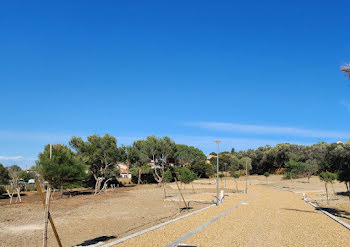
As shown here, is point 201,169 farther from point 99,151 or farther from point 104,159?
point 99,151

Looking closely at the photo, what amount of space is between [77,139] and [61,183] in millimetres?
39683

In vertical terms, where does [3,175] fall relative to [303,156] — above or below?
below

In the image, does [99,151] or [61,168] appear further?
[99,151]

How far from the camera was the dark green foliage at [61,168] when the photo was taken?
840cm

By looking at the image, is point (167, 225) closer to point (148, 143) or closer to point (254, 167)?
A: point (148, 143)

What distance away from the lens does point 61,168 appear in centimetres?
847

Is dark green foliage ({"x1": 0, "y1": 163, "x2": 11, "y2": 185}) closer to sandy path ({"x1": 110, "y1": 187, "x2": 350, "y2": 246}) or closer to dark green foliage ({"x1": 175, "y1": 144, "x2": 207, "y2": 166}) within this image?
dark green foliage ({"x1": 175, "y1": 144, "x2": 207, "y2": 166})

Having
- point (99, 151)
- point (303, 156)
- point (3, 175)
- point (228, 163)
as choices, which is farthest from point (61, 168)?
point (228, 163)

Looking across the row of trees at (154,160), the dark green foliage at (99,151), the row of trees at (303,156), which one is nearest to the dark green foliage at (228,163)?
the row of trees at (154,160)

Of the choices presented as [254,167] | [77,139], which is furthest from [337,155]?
[77,139]

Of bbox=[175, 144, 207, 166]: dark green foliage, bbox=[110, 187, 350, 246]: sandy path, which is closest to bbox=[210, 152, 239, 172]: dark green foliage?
bbox=[175, 144, 207, 166]: dark green foliage

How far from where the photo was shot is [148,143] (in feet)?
211

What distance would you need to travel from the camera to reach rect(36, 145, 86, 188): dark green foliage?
8404 mm

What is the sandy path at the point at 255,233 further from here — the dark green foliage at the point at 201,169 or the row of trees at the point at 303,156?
the dark green foliage at the point at 201,169
